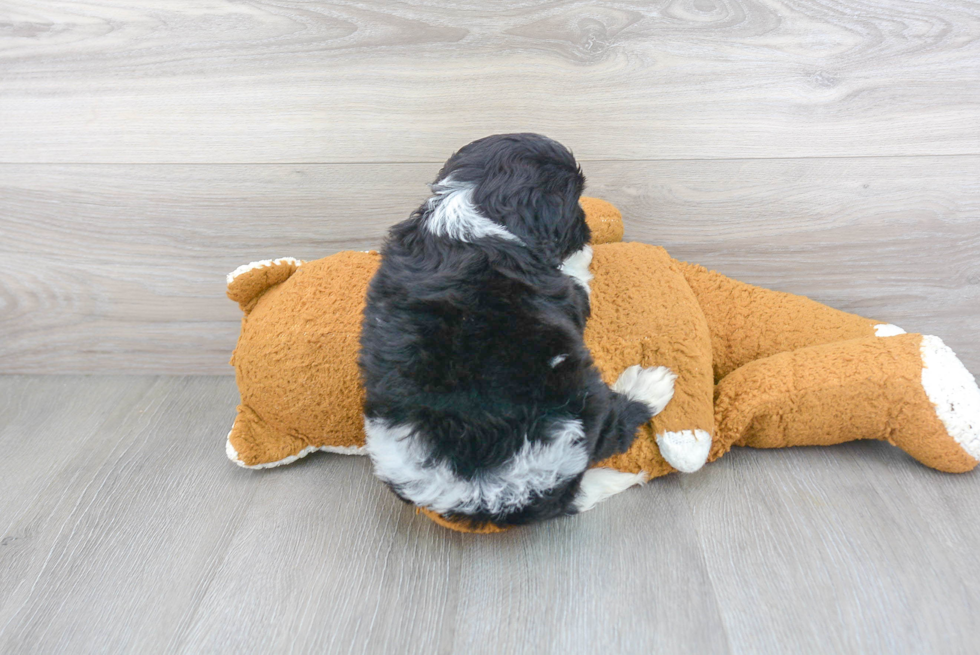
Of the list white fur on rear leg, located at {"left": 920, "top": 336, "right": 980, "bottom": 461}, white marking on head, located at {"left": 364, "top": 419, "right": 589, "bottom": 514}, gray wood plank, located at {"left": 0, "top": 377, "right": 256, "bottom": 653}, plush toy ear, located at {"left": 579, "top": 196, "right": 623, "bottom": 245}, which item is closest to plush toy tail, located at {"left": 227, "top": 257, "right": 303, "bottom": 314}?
gray wood plank, located at {"left": 0, "top": 377, "right": 256, "bottom": 653}

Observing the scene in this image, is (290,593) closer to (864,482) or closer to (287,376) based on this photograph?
(287,376)

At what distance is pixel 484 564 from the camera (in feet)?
2.78

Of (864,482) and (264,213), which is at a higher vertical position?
(264,213)

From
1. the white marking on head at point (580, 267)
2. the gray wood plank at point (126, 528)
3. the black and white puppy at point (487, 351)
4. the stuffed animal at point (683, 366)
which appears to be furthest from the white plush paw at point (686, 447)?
the gray wood plank at point (126, 528)

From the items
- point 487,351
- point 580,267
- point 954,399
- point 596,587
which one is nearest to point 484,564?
point 596,587

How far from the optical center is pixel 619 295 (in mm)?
966

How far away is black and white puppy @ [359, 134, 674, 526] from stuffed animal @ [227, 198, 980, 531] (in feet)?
0.41

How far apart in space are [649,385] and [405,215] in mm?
571

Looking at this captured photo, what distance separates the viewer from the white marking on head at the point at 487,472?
769 millimetres

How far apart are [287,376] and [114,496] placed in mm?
357

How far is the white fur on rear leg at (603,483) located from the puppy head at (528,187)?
33cm

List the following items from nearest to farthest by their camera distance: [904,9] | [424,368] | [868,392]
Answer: [424,368] < [868,392] < [904,9]

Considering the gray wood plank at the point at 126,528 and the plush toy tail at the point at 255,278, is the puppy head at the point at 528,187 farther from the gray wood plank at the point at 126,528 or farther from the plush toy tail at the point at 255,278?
the gray wood plank at the point at 126,528

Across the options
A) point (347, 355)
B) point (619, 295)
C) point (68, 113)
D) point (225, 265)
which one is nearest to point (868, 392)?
point (619, 295)
